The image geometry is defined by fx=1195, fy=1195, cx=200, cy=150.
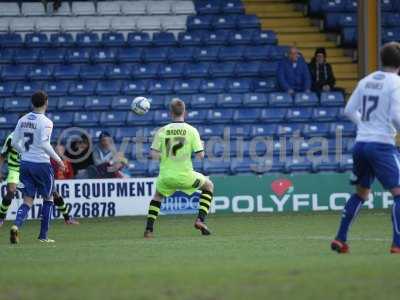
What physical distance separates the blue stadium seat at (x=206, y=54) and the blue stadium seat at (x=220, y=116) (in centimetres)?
190

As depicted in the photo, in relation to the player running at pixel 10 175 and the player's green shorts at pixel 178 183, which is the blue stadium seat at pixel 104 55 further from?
the player's green shorts at pixel 178 183

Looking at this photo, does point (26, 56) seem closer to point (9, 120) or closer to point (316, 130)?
point (9, 120)

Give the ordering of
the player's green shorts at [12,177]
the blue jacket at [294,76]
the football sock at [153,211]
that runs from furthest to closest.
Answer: the blue jacket at [294,76] → the player's green shorts at [12,177] → the football sock at [153,211]

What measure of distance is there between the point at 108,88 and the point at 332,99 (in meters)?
5.10

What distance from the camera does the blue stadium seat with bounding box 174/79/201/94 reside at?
88.0 feet

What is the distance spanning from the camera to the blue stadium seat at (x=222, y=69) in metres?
27.6

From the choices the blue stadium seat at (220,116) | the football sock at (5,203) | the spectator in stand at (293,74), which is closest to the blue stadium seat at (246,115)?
the blue stadium seat at (220,116)

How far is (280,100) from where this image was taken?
1062 inches

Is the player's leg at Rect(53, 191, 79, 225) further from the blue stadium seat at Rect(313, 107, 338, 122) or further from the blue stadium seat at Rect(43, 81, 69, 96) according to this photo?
the blue stadium seat at Rect(313, 107, 338, 122)

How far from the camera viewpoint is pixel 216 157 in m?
25.3

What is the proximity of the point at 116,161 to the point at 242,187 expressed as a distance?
257 centimetres

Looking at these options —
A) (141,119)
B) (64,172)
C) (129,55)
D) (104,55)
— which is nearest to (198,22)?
(129,55)

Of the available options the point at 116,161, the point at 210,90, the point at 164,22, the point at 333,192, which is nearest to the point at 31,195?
the point at 116,161

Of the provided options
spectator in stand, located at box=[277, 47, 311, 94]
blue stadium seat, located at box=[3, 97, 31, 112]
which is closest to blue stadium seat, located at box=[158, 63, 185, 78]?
spectator in stand, located at box=[277, 47, 311, 94]
